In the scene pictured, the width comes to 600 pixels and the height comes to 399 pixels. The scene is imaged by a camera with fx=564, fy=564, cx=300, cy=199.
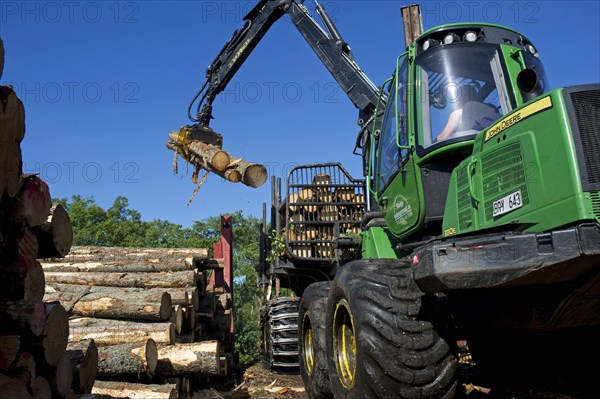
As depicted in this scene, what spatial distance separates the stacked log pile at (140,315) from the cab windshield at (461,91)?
3.85m

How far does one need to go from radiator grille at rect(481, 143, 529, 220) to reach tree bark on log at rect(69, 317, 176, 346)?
4.29 metres

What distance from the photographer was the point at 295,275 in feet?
34.3

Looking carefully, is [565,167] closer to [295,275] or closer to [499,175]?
[499,175]

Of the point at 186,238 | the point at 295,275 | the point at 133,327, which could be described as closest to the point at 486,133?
the point at 133,327

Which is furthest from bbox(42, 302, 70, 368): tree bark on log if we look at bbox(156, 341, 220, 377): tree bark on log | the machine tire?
the machine tire

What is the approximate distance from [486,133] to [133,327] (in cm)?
458

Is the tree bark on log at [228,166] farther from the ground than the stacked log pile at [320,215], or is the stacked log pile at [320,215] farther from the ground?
the tree bark on log at [228,166]

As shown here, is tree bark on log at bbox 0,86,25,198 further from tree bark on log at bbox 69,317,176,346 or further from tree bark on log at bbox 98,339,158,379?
tree bark on log at bbox 69,317,176,346

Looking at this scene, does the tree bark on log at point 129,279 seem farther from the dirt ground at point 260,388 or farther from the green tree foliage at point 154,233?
the green tree foliage at point 154,233

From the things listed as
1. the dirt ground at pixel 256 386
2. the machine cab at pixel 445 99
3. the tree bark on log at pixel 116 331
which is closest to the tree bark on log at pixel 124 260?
the tree bark on log at pixel 116 331

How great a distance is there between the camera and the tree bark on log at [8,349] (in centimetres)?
372

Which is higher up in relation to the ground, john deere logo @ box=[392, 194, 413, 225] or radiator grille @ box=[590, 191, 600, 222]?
john deere logo @ box=[392, 194, 413, 225]

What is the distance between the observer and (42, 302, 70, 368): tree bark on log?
4248mm

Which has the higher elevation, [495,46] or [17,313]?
[495,46]
